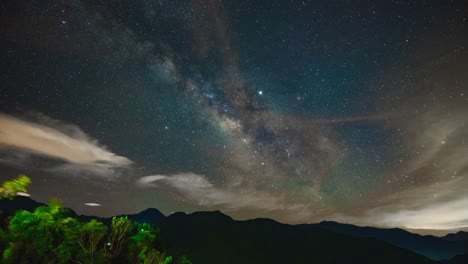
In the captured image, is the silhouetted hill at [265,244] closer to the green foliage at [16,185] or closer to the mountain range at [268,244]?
the mountain range at [268,244]

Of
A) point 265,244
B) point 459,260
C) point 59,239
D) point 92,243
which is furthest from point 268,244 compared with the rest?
point 59,239

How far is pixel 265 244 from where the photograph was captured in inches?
6043

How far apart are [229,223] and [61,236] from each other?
171137 mm

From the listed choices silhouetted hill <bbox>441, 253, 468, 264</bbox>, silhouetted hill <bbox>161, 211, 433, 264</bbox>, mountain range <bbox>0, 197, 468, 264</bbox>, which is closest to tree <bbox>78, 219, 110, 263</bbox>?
mountain range <bbox>0, 197, 468, 264</bbox>

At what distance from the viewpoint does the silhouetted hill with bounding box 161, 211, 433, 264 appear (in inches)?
5175

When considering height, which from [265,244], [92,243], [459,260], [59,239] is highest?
[265,244]

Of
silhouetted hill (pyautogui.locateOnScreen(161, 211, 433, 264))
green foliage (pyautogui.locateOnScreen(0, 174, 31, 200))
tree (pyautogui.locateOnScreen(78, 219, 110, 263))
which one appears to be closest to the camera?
green foliage (pyautogui.locateOnScreen(0, 174, 31, 200))

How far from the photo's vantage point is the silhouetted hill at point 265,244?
131 meters

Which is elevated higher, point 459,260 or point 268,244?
point 268,244

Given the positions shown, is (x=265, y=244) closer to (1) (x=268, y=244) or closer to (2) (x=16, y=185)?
(1) (x=268, y=244)

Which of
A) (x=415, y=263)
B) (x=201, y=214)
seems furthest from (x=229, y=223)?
(x=415, y=263)

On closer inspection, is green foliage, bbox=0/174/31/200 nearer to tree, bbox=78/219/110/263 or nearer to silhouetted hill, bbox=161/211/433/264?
tree, bbox=78/219/110/263

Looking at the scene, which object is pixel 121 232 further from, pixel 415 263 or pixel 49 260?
pixel 415 263

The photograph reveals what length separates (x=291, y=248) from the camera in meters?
147
